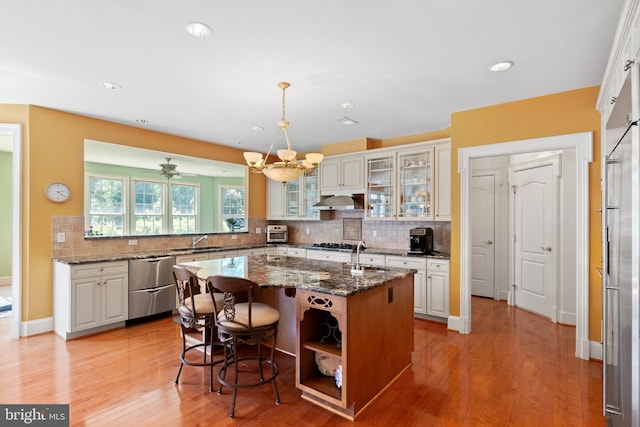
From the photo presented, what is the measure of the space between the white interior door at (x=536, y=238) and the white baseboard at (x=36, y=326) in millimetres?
6370

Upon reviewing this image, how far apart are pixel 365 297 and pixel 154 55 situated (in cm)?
252

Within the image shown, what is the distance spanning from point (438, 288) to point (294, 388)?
2.38 metres

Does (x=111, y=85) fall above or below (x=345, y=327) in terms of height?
above

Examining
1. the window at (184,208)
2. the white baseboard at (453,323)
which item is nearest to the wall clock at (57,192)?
the window at (184,208)

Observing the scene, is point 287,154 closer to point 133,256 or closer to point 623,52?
point 623,52

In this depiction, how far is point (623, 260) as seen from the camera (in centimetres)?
156

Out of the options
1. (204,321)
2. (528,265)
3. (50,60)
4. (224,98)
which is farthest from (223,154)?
(528,265)

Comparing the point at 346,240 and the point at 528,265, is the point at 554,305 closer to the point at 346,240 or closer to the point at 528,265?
the point at 528,265

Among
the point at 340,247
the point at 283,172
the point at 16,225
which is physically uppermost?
the point at 283,172

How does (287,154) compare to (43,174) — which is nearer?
(287,154)

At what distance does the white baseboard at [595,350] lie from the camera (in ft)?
10.1

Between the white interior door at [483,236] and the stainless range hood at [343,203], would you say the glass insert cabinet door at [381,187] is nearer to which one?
the stainless range hood at [343,203]

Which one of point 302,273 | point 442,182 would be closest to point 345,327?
point 302,273

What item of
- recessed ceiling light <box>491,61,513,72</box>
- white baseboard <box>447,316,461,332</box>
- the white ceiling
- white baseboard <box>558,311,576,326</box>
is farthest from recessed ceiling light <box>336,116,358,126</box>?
white baseboard <box>558,311,576,326</box>
